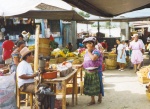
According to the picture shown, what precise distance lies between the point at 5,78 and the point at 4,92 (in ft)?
0.83

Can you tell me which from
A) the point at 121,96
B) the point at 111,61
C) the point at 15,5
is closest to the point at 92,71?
the point at 121,96

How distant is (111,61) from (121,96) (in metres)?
5.91

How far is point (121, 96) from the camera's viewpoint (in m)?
8.27

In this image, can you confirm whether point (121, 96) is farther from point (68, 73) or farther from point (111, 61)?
point (111, 61)

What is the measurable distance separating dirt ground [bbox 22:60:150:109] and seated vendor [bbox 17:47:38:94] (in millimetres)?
1463

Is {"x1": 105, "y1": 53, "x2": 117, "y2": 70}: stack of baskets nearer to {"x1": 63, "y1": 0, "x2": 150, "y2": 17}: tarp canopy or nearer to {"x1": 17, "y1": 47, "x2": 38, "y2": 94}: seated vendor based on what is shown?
{"x1": 17, "y1": 47, "x2": 38, "y2": 94}: seated vendor

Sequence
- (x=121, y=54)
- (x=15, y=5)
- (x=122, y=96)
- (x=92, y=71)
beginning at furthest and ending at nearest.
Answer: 1. (x=121, y=54)
2. (x=122, y=96)
3. (x=92, y=71)
4. (x=15, y=5)

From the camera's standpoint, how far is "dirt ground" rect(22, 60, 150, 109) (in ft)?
23.7

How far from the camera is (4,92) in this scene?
16.4 feet

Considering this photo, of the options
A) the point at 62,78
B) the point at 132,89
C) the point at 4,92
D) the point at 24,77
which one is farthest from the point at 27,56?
the point at 132,89

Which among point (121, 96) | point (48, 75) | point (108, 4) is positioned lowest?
point (121, 96)

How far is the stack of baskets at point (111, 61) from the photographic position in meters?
14.1

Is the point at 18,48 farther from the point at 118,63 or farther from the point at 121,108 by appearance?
the point at 118,63

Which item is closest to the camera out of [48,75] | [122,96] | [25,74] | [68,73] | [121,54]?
[48,75]
